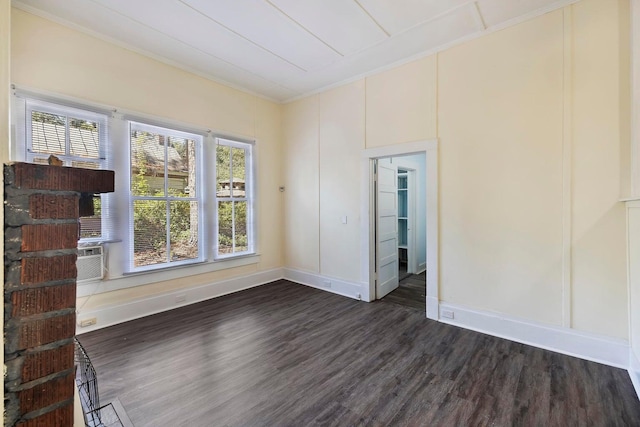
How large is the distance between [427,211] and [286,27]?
267 cm

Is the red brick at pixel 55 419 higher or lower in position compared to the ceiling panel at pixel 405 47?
lower

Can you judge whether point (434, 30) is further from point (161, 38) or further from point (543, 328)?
point (543, 328)

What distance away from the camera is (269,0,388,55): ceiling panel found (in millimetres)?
2639

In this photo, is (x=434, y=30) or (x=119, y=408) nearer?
(x=119, y=408)

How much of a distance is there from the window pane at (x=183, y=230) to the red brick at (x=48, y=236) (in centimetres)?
331

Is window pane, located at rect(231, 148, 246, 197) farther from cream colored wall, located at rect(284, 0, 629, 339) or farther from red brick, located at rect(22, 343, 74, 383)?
red brick, located at rect(22, 343, 74, 383)

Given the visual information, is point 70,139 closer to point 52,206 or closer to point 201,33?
point 201,33

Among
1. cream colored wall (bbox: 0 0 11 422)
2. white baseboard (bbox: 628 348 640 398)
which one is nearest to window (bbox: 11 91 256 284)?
cream colored wall (bbox: 0 0 11 422)

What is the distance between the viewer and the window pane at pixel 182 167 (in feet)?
12.5

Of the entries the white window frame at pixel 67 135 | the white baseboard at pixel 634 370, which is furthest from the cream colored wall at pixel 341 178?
the white window frame at pixel 67 135

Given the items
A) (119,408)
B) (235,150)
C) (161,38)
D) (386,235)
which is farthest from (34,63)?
(386,235)

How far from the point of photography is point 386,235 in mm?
4449

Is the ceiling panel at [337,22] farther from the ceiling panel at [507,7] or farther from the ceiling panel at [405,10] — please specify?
the ceiling panel at [507,7]

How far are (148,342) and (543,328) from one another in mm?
3978
